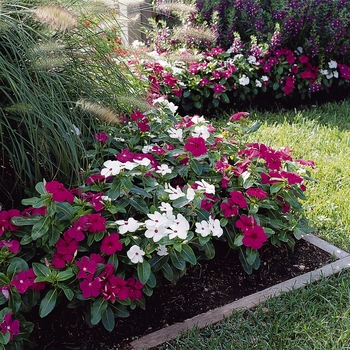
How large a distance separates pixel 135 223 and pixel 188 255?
230 millimetres

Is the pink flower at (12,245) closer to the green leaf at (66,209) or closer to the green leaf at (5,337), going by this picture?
the green leaf at (66,209)

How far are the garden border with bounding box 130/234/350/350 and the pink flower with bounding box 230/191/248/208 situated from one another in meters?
0.39

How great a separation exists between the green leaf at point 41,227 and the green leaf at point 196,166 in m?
0.71

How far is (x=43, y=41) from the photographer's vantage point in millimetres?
2412

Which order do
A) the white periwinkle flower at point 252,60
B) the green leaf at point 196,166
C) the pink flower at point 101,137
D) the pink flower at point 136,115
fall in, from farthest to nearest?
1. the white periwinkle flower at point 252,60
2. the pink flower at point 136,115
3. the pink flower at point 101,137
4. the green leaf at point 196,166

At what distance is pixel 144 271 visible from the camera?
1953mm

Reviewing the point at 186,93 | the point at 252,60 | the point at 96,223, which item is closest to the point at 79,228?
the point at 96,223

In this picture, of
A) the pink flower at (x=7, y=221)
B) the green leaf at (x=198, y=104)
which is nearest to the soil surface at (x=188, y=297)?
the pink flower at (x=7, y=221)

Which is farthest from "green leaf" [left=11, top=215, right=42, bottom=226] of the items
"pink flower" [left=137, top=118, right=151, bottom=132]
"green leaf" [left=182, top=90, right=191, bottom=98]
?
"green leaf" [left=182, top=90, right=191, bottom=98]

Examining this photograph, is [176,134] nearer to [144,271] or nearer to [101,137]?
[101,137]

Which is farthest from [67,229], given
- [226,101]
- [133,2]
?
[226,101]

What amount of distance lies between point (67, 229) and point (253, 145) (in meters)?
1.06

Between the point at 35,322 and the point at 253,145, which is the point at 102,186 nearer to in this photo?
the point at 35,322

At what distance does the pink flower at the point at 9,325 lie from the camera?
1756mm
